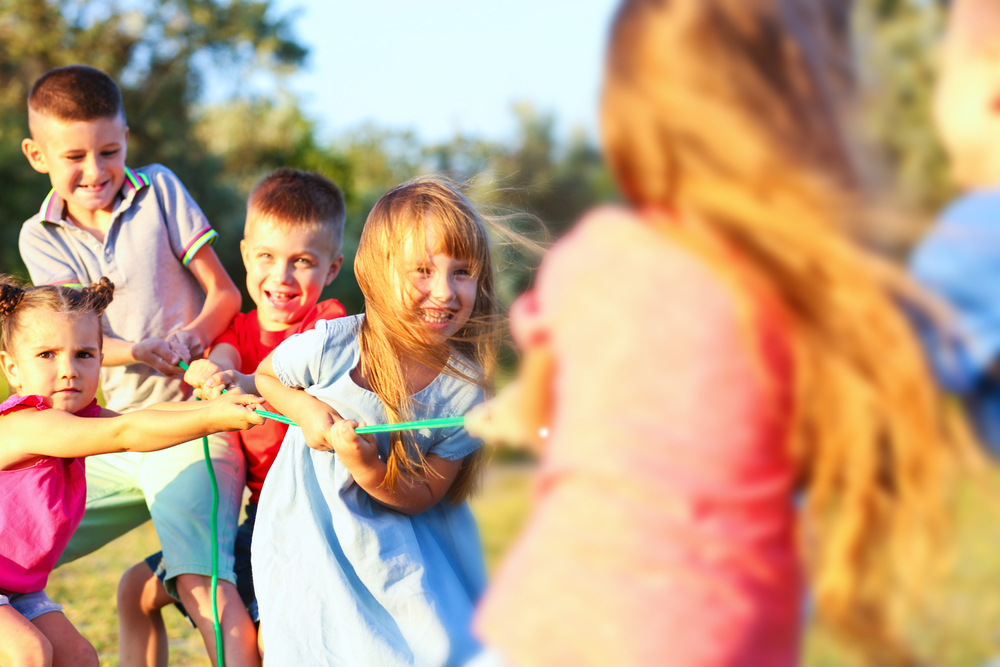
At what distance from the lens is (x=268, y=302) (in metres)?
3.19

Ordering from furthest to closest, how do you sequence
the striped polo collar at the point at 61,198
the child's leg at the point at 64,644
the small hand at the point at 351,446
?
the striped polo collar at the point at 61,198
the child's leg at the point at 64,644
the small hand at the point at 351,446

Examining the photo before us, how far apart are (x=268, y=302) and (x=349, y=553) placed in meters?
1.07

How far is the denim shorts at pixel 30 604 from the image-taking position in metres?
2.68

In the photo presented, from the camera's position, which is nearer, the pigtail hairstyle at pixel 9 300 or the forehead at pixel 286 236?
the pigtail hairstyle at pixel 9 300

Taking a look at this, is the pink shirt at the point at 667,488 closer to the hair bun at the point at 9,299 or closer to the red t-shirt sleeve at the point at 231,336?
the hair bun at the point at 9,299

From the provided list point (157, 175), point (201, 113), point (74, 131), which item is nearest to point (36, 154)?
point (74, 131)

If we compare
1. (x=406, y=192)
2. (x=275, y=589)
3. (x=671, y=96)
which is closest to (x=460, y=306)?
(x=406, y=192)

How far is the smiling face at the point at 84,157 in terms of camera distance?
3.32 metres

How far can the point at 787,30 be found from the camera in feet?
3.97

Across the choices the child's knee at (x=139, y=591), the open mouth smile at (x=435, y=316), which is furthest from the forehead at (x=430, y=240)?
the child's knee at (x=139, y=591)

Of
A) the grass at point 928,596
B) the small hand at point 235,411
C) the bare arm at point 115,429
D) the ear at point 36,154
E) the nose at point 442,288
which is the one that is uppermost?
the ear at point 36,154

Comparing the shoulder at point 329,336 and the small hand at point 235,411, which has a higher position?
the shoulder at point 329,336

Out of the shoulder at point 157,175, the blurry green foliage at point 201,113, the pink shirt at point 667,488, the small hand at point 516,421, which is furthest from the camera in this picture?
the blurry green foliage at point 201,113

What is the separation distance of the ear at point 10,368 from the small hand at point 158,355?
1.23 ft
